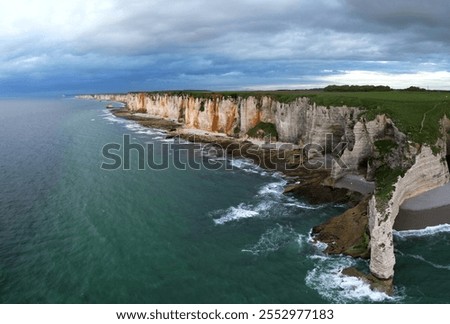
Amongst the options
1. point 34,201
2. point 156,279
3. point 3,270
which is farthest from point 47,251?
point 34,201

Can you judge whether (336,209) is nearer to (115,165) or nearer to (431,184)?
(431,184)

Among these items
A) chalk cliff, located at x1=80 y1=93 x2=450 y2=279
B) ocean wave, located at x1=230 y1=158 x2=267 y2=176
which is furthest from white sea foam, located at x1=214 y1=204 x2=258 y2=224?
ocean wave, located at x1=230 y1=158 x2=267 y2=176

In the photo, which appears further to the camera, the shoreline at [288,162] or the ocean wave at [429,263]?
the shoreline at [288,162]

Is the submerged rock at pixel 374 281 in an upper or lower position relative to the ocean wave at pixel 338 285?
upper

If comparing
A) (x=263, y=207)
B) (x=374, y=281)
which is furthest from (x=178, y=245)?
(x=374, y=281)

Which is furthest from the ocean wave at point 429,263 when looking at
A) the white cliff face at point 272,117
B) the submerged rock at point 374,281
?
the white cliff face at point 272,117

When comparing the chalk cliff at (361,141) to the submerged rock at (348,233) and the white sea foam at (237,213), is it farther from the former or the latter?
the white sea foam at (237,213)

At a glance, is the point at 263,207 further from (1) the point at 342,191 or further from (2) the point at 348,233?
(2) the point at 348,233
